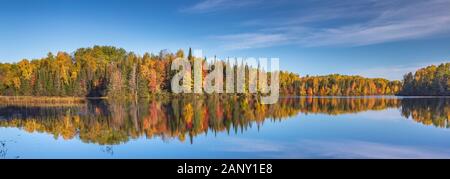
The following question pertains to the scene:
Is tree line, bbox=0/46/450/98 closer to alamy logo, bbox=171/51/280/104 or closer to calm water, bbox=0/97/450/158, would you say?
alamy logo, bbox=171/51/280/104

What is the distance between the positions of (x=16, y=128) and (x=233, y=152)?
15254 millimetres

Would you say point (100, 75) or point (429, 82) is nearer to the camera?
point (100, 75)

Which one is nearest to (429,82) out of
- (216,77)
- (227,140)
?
(216,77)

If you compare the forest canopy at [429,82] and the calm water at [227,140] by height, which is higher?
the forest canopy at [429,82]

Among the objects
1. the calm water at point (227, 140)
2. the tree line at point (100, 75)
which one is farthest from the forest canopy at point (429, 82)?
the calm water at point (227, 140)

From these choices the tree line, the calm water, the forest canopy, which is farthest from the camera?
the forest canopy

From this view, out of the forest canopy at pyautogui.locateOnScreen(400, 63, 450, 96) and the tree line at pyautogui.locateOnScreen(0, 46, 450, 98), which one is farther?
the forest canopy at pyautogui.locateOnScreen(400, 63, 450, 96)

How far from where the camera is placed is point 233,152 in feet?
49.5

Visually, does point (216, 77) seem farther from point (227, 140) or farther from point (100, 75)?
point (227, 140)

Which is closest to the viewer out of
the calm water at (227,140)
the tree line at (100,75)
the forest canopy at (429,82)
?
the calm water at (227,140)

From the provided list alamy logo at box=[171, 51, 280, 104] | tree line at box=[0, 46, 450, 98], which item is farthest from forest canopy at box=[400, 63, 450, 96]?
alamy logo at box=[171, 51, 280, 104]

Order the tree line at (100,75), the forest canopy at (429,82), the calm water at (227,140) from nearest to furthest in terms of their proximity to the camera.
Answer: the calm water at (227,140), the tree line at (100,75), the forest canopy at (429,82)

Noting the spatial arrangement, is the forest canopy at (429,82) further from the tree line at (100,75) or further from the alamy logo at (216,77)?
the alamy logo at (216,77)
